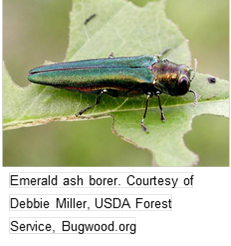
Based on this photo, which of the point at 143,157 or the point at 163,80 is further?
the point at 143,157

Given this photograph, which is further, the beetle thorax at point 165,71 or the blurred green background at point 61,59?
the blurred green background at point 61,59

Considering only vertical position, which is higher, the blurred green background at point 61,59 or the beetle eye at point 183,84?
the blurred green background at point 61,59

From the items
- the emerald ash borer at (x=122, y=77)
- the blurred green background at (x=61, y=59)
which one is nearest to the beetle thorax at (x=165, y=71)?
the emerald ash borer at (x=122, y=77)

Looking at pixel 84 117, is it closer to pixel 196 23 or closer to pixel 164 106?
pixel 164 106

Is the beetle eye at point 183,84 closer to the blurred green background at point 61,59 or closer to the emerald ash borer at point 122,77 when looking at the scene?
the emerald ash borer at point 122,77

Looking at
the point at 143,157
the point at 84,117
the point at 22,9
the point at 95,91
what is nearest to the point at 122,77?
the point at 95,91

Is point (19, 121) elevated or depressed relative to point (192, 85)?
depressed
